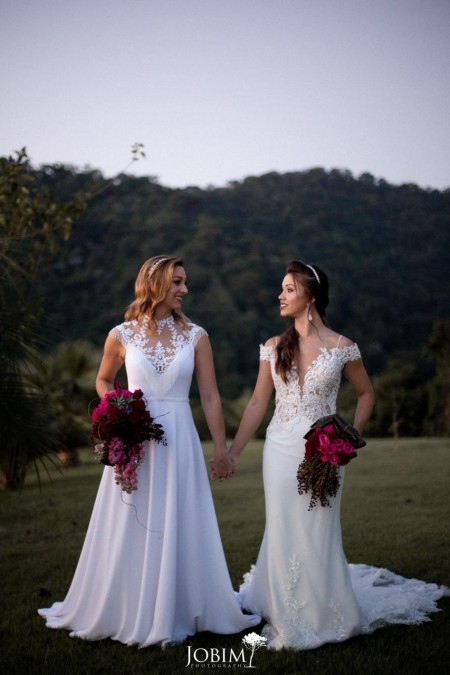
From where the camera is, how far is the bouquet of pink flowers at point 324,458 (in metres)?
3.98

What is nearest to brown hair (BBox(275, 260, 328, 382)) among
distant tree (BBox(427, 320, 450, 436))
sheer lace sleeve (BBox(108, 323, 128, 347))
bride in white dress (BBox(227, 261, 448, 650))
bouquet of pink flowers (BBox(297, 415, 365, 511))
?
bride in white dress (BBox(227, 261, 448, 650))

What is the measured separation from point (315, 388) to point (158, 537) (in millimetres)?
1506

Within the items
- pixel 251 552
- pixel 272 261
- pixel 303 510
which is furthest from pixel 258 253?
pixel 303 510

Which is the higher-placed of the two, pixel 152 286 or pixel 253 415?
pixel 152 286

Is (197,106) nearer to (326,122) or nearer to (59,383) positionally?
(326,122)

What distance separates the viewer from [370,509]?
8891mm

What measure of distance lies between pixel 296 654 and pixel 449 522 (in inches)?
180

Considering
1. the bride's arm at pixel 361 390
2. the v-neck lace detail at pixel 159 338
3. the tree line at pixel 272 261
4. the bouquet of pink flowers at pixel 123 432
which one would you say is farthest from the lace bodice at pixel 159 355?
the tree line at pixel 272 261

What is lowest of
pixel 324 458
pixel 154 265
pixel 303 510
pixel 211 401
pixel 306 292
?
pixel 303 510

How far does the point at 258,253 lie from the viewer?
1486 inches

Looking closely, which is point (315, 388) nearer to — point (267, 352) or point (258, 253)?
point (267, 352)

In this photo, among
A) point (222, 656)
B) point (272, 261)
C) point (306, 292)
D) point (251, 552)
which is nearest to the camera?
point (222, 656)

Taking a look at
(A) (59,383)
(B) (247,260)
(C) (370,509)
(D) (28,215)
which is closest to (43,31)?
(D) (28,215)

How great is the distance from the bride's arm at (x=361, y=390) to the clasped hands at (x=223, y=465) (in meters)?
0.97
